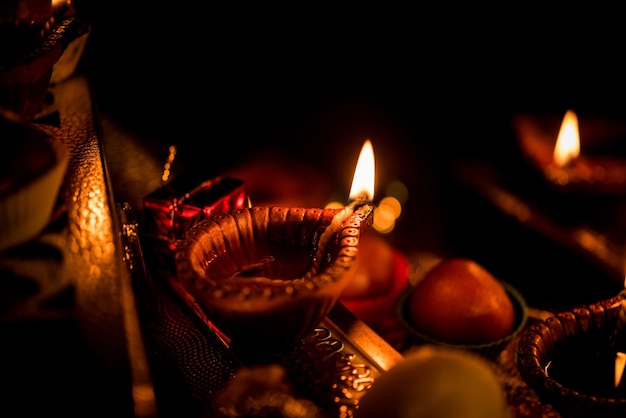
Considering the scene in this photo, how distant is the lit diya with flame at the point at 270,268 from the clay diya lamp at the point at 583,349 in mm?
265

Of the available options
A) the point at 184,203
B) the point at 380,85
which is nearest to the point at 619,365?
the point at 184,203

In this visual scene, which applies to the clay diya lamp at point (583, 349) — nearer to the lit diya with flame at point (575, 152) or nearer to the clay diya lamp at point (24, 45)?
the clay diya lamp at point (24, 45)

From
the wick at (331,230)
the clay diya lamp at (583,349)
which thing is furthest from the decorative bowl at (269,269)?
the clay diya lamp at (583,349)

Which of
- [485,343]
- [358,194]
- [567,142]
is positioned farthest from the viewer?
[567,142]

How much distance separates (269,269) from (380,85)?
2.15 metres

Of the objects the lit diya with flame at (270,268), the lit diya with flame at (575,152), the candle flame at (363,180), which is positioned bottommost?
the lit diya with flame at (575,152)

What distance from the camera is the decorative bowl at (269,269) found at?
59cm

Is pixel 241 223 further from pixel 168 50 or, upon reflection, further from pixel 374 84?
pixel 374 84

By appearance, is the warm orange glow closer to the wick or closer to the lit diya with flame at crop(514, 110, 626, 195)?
the wick

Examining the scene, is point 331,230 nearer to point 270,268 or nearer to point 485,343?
point 270,268

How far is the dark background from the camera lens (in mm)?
2012

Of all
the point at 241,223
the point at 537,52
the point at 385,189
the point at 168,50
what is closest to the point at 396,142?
the point at 385,189

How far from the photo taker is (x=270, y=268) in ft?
2.36

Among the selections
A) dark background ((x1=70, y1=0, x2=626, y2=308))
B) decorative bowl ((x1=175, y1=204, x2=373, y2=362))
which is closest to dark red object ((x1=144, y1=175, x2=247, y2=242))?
decorative bowl ((x1=175, y1=204, x2=373, y2=362))
